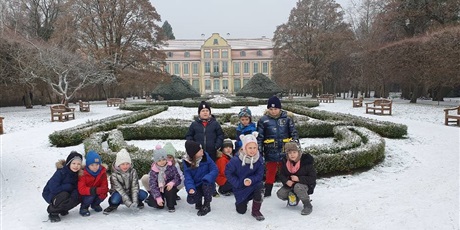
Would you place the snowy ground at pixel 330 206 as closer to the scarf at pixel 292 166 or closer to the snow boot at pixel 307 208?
the snow boot at pixel 307 208

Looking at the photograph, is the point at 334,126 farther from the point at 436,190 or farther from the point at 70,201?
the point at 70,201

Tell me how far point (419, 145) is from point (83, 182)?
781cm

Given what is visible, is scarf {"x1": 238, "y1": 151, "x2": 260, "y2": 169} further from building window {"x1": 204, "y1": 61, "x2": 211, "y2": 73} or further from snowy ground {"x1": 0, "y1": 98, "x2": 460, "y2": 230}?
building window {"x1": 204, "y1": 61, "x2": 211, "y2": 73}

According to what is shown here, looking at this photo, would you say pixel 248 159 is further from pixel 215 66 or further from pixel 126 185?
pixel 215 66

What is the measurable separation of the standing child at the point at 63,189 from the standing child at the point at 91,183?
9 centimetres

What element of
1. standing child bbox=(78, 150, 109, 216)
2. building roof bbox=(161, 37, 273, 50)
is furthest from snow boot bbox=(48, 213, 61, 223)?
building roof bbox=(161, 37, 273, 50)

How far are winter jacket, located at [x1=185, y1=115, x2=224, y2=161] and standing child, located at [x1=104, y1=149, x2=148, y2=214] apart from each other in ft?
3.50

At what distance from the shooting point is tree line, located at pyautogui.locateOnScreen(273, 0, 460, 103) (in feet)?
60.9

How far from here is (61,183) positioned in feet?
12.3

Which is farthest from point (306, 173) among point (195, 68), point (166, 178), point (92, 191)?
point (195, 68)

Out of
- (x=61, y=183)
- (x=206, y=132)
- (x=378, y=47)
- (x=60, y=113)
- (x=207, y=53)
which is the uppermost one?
(x=207, y=53)

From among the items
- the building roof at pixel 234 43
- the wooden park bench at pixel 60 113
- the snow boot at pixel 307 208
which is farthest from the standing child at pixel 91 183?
the building roof at pixel 234 43

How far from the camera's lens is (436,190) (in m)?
4.69

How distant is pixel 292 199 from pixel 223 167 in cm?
108
